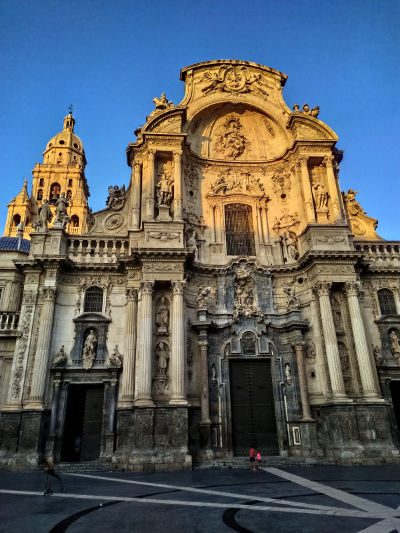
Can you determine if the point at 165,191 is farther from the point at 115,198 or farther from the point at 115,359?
the point at 115,359

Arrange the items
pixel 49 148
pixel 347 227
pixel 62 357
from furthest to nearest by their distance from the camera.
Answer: pixel 49 148 → pixel 347 227 → pixel 62 357

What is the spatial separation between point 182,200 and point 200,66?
10301 millimetres

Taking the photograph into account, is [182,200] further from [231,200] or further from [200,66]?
[200,66]

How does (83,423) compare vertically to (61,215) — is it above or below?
below

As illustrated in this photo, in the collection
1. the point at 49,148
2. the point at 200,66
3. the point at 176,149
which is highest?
the point at 49,148

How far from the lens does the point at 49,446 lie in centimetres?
1752

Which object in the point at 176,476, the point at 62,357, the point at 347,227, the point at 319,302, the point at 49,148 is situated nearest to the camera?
the point at 176,476

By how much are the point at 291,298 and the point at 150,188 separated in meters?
9.74

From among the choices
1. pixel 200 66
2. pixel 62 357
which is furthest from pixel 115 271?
pixel 200 66

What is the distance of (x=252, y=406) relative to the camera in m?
19.9

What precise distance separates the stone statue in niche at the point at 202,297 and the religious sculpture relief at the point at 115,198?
6926 mm

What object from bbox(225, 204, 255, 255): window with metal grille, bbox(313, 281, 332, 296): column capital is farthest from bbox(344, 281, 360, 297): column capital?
bbox(225, 204, 255, 255): window with metal grille

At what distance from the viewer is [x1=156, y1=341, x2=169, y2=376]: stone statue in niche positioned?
61.4ft

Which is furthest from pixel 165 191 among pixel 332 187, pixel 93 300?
pixel 332 187
